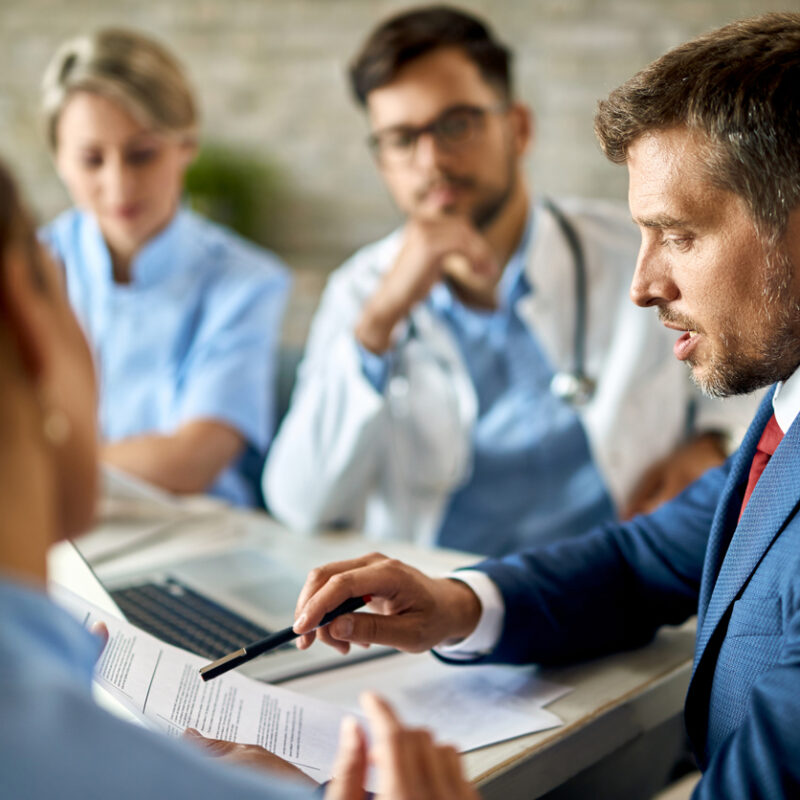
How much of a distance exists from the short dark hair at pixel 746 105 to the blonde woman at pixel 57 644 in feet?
1.68

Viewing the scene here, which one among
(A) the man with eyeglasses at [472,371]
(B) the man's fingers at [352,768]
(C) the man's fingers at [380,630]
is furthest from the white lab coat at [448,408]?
(B) the man's fingers at [352,768]

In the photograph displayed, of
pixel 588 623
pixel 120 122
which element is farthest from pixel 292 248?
pixel 588 623

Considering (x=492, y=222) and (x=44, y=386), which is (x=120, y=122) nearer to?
(x=492, y=222)

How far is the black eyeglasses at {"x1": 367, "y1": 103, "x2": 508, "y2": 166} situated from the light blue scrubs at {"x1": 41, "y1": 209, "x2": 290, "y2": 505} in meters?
0.46

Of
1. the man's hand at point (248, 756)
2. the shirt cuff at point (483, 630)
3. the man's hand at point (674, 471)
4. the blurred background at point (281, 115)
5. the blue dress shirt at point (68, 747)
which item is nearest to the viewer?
the blue dress shirt at point (68, 747)

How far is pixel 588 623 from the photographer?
3.38 feet

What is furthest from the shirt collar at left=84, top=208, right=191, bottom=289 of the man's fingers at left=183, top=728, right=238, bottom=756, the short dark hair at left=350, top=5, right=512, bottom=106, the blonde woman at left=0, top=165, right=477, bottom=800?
the blonde woman at left=0, top=165, right=477, bottom=800

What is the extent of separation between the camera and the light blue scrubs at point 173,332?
6.59 feet

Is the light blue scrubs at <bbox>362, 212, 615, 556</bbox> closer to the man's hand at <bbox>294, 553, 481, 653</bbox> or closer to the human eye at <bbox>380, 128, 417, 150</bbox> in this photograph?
the human eye at <bbox>380, 128, 417, 150</bbox>

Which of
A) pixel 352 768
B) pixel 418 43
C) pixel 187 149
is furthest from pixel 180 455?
pixel 352 768

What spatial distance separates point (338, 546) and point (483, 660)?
475mm

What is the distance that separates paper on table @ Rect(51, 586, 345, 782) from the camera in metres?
0.80

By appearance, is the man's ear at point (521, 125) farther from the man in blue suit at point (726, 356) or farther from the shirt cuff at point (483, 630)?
the shirt cuff at point (483, 630)

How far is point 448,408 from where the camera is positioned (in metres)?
1.73
